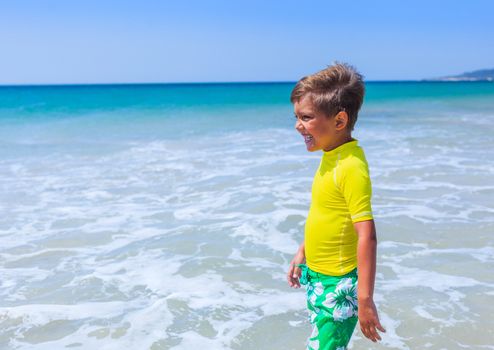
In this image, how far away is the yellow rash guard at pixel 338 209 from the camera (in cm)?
221

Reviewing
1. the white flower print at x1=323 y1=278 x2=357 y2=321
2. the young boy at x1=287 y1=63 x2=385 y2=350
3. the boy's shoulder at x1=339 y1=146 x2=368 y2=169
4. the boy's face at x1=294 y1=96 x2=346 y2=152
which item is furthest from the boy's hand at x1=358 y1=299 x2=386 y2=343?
the boy's face at x1=294 y1=96 x2=346 y2=152

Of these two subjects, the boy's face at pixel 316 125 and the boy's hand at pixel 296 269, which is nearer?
the boy's face at pixel 316 125

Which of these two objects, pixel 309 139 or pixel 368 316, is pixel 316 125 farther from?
pixel 368 316

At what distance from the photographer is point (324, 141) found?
238cm

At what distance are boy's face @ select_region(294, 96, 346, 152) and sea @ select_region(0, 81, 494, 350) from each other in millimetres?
1816

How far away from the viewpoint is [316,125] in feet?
7.72

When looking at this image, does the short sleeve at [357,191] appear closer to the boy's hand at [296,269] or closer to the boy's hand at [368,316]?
the boy's hand at [368,316]

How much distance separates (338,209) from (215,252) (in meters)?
3.43

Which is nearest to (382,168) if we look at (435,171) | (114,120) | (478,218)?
(435,171)

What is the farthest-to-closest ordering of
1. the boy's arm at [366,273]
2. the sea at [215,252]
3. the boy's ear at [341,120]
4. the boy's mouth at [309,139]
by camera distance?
the sea at [215,252], the boy's mouth at [309,139], the boy's ear at [341,120], the boy's arm at [366,273]

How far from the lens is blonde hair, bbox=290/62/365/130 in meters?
2.27

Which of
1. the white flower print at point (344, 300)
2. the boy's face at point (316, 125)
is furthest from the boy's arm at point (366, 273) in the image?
the boy's face at point (316, 125)

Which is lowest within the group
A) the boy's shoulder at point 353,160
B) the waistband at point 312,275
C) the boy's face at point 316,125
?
the waistband at point 312,275

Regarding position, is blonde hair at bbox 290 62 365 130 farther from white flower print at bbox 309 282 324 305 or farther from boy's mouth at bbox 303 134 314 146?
white flower print at bbox 309 282 324 305
